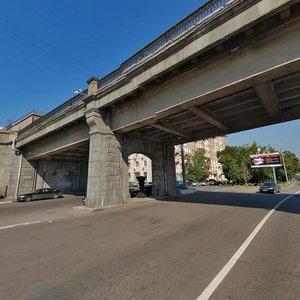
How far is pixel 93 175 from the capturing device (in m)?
14.3

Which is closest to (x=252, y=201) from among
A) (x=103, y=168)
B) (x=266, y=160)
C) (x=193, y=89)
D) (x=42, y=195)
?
(x=193, y=89)

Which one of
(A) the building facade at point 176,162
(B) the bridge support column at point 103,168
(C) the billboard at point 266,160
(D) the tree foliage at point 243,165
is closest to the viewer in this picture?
(B) the bridge support column at point 103,168

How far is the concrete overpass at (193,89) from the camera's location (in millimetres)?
7816

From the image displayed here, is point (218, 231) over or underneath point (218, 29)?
underneath

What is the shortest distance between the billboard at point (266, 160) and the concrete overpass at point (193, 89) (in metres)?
39.5

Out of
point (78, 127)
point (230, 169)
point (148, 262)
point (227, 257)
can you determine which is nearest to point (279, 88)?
point (227, 257)

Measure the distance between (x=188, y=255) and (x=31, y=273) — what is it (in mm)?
3489

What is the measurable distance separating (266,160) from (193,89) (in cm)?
4936

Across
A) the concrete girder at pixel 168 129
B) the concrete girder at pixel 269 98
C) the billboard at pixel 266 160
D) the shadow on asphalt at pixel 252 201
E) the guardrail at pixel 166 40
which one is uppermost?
the guardrail at pixel 166 40

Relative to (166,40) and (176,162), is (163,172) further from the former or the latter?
(176,162)

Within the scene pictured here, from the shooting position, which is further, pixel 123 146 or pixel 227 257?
pixel 123 146

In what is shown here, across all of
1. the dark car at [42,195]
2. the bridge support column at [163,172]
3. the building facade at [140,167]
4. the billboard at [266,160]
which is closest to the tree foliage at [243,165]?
the billboard at [266,160]

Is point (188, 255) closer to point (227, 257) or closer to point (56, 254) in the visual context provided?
point (227, 257)

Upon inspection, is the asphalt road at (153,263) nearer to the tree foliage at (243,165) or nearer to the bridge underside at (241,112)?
the bridge underside at (241,112)
